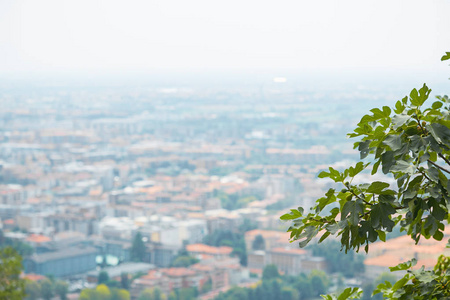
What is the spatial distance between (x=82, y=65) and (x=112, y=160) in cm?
301

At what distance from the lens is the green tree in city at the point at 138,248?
13.5 m

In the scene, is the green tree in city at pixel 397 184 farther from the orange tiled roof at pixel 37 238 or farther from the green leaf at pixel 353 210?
the orange tiled roof at pixel 37 238

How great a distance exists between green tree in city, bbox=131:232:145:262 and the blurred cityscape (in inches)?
1.2

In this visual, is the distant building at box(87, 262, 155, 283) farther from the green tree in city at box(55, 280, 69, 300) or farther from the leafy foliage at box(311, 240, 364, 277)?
the leafy foliage at box(311, 240, 364, 277)

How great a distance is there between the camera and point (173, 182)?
51.7 ft

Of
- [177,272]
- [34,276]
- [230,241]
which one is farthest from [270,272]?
[34,276]

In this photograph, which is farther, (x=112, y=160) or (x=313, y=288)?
(x=112, y=160)

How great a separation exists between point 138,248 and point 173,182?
2658 millimetres

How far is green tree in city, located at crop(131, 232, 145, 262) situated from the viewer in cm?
1352

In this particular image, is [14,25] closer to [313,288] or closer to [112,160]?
[112,160]

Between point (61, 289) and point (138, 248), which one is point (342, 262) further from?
point (61, 289)

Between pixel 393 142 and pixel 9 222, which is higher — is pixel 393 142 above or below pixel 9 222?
above

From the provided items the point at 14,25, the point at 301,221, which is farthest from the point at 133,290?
the point at 301,221

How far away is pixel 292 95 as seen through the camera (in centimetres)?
1609
